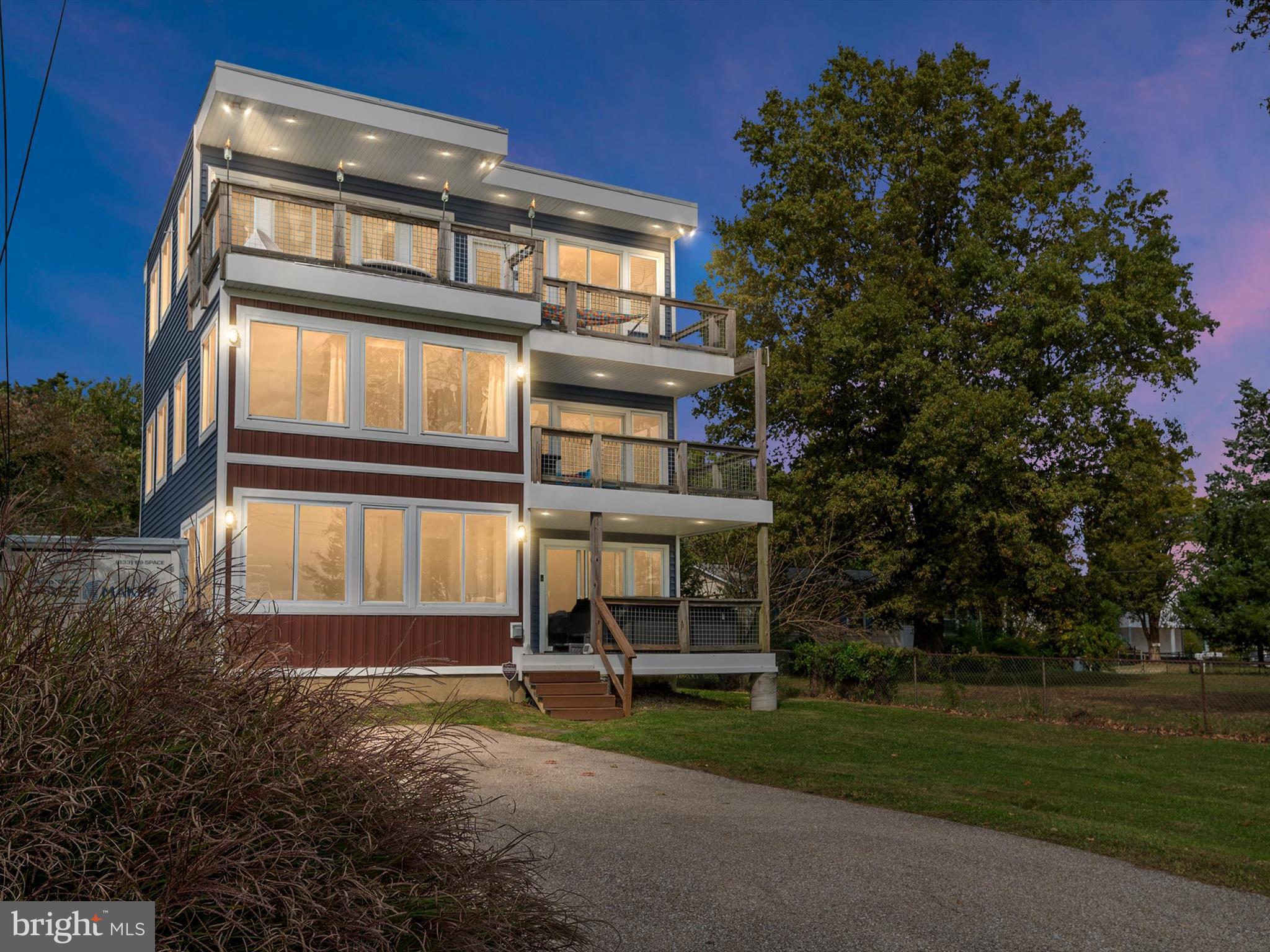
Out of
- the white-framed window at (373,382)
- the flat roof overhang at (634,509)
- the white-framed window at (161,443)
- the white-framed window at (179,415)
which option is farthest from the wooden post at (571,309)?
the white-framed window at (161,443)

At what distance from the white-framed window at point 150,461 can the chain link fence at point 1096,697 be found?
1518 cm

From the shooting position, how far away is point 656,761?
12.2 m

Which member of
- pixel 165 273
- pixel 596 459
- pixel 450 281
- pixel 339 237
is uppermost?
pixel 165 273

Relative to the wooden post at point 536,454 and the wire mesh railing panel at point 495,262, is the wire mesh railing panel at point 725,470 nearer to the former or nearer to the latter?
the wooden post at point 536,454

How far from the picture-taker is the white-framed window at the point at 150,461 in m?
22.5

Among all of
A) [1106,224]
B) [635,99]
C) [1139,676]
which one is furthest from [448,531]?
[635,99]

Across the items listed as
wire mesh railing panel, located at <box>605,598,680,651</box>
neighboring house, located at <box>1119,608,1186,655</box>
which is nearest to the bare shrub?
wire mesh railing panel, located at <box>605,598,680,651</box>

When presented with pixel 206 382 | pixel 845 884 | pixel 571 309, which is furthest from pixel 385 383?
pixel 845 884

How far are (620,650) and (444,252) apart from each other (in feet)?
23.4

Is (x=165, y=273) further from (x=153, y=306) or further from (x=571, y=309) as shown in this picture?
(x=571, y=309)

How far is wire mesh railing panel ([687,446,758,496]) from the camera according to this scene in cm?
A: 2078

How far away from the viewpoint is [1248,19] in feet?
35.1

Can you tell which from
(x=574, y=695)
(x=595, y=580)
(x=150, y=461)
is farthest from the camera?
(x=150, y=461)

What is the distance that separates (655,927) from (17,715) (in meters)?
3.30
